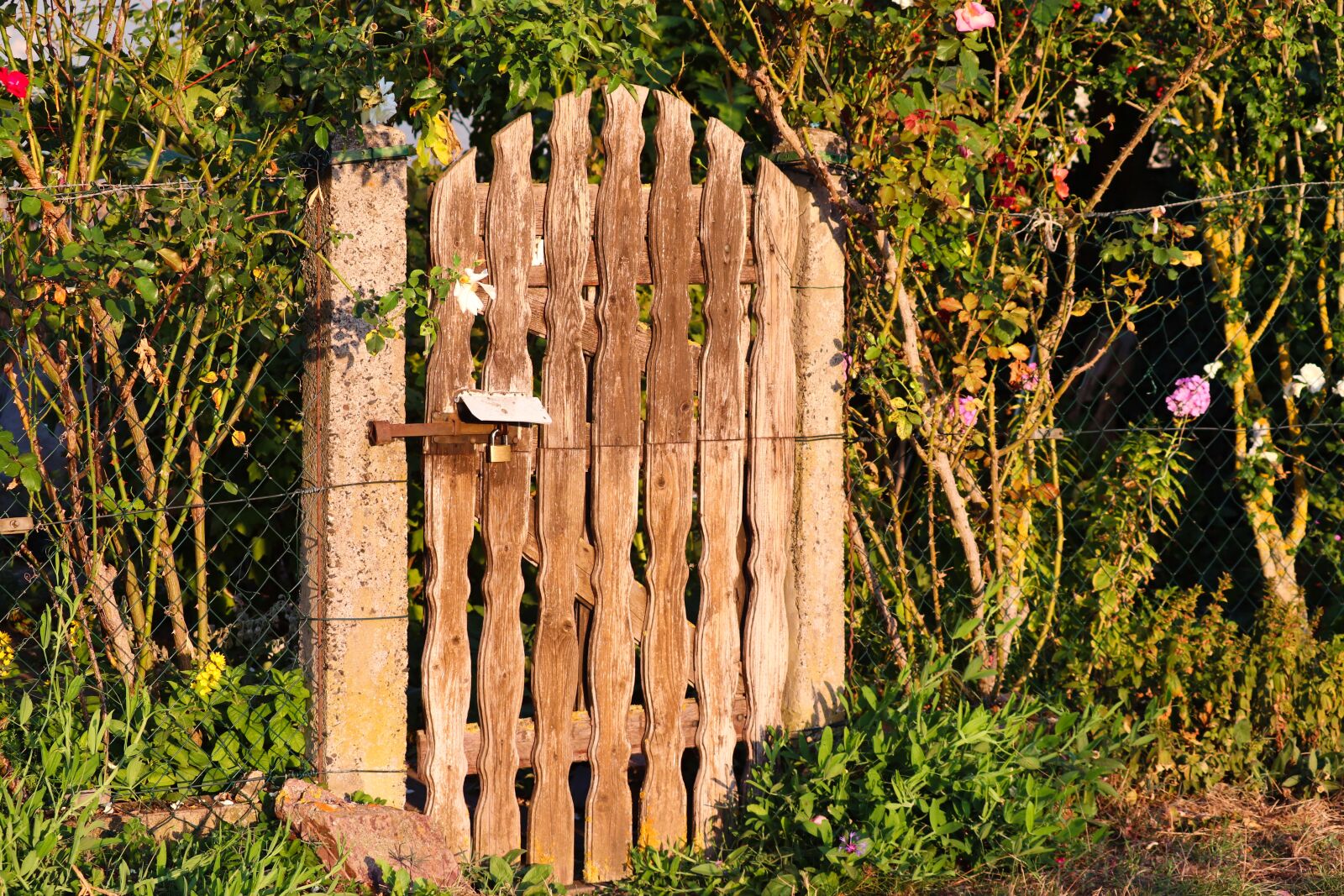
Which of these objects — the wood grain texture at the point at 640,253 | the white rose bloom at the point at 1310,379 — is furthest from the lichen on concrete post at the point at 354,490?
the white rose bloom at the point at 1310,379

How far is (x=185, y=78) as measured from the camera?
10.7ft

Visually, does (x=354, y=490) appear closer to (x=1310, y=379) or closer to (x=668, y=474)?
(x=668, y=474)

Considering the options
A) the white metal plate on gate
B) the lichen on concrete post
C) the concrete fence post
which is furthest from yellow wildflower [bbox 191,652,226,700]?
the concrete fence post

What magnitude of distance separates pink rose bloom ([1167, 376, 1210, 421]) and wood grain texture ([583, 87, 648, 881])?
1850mm

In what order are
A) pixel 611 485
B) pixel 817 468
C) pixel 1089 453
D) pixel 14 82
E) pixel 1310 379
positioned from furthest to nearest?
1. pixel 1089 453
2. pixel 1310 379
3. pixel 817 468
4. pixel 611 485
5. pixel 14 82

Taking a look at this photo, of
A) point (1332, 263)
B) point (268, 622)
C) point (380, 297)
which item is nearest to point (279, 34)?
point (380, 297)

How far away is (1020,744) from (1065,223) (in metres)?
1.62

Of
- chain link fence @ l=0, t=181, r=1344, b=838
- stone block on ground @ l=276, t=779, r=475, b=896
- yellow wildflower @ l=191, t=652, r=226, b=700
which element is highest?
chain link fence @ l=0, t=181, r=1344, b=838

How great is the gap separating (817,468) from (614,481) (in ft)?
2.03

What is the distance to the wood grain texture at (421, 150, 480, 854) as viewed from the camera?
127 inches

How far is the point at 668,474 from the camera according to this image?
3500 millimetres

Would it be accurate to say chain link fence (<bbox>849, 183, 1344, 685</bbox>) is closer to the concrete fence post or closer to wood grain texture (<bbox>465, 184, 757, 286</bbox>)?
the concrete fence post

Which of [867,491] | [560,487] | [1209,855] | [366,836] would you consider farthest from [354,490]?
[1209,855]

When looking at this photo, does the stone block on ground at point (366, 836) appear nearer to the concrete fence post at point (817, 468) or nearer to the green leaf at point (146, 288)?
the concrete fence post at point (817, 468)
